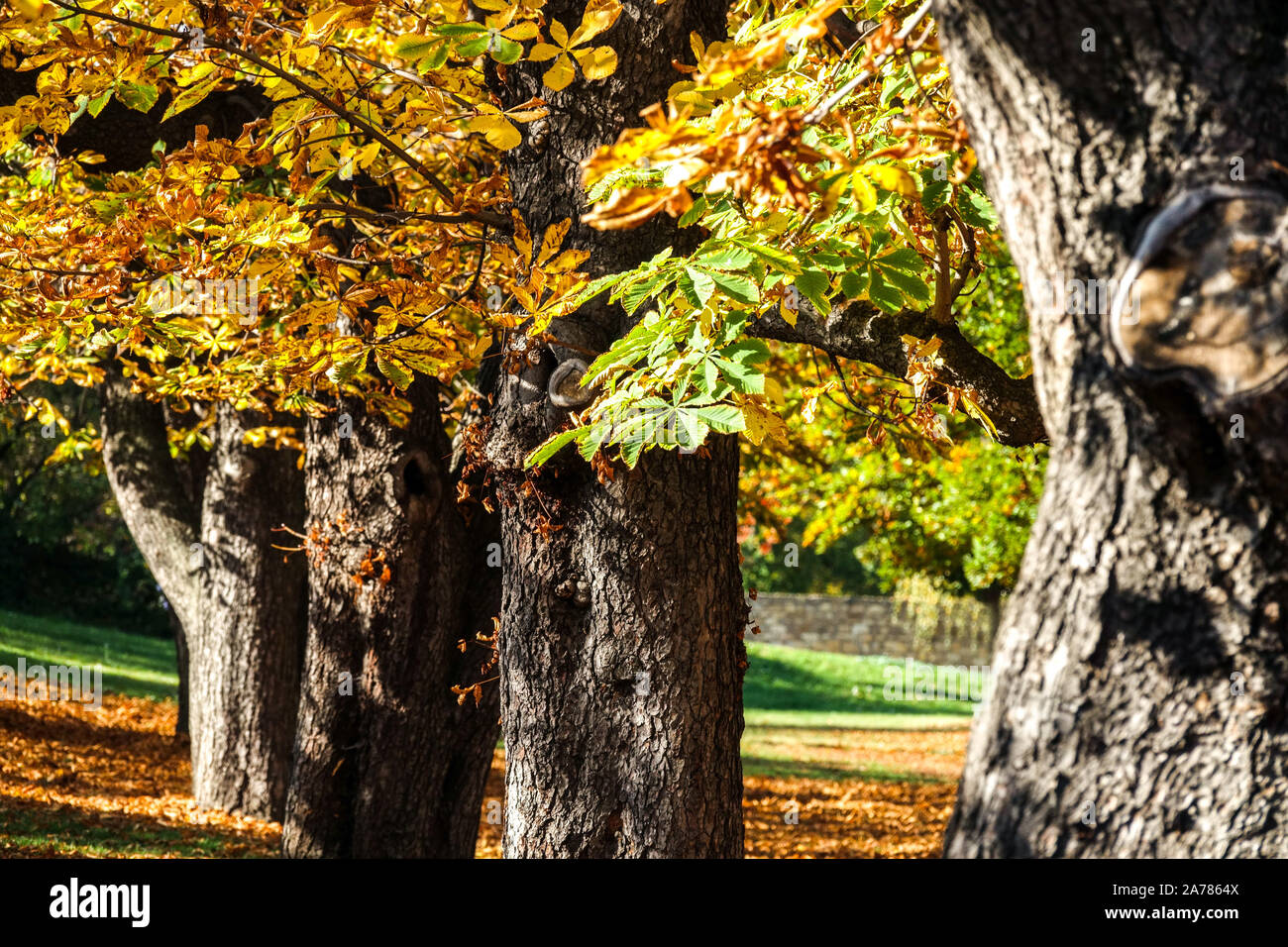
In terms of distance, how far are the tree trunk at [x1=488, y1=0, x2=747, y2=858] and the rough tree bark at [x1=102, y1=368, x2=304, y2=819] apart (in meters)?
4.06

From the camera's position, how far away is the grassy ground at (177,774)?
7.06 metres

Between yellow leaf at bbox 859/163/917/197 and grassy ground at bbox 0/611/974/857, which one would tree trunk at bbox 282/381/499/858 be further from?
yellow leaf at bbox 859/163/917/197

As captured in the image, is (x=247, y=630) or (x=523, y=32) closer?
(x=523, y=32)

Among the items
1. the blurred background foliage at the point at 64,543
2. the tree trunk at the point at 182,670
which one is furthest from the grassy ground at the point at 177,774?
the blurred background foliage at the point at 64,543

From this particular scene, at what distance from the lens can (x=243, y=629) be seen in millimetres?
7379

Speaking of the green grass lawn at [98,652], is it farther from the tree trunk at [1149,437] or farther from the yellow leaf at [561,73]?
the tree trunk at [1149,437]

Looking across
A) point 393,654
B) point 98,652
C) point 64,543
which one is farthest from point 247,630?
point 64,543

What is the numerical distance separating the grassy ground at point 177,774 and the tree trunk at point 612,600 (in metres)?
3.70

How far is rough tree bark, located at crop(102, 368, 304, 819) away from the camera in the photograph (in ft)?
24.2

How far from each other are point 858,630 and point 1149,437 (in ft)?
83.0

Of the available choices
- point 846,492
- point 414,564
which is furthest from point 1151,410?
point 846,492

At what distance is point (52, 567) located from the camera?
67.7 feet

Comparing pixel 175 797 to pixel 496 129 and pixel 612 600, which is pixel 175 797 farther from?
pixel 496 129

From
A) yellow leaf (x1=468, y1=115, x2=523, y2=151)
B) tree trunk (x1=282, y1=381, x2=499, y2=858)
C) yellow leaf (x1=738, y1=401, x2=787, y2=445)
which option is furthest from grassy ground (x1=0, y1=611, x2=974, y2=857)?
yellow leaf (x1=738, y1=401, x2=787, y2=445)
